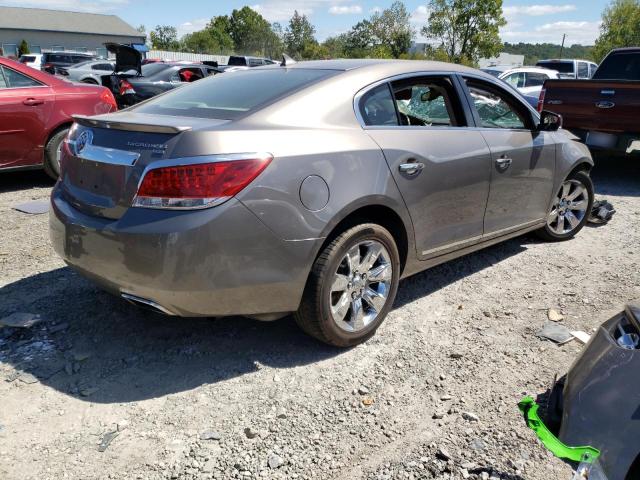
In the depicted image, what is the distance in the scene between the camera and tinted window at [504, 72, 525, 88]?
567 inches

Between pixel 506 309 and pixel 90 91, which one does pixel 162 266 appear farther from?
pixel 90 91

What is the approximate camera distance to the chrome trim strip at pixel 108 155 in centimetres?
268

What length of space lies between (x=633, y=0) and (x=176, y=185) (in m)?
53.5

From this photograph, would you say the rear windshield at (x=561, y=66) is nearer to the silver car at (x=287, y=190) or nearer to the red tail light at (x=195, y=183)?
the silver car at (x=287, y=190)

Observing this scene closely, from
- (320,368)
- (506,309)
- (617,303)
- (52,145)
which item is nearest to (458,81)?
(506,309)

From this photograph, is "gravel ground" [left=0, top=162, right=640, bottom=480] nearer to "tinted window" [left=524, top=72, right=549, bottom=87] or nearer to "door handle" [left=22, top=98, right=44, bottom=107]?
"door handle" [left=22, top=98, right=44, bottom=107]

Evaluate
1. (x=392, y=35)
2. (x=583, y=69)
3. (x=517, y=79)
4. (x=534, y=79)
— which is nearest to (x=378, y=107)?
(x=517, y=79)

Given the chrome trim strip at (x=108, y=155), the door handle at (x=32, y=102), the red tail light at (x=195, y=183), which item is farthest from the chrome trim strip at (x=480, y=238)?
the door handle at (x=32, y=102)

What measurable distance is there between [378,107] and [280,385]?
5.66 feet

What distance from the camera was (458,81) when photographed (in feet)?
12.7

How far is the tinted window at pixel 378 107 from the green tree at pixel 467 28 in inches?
1512

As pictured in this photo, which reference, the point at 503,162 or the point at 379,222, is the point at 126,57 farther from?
the point at 379,222

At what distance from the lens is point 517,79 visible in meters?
14.7

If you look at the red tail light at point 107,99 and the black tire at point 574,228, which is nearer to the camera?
the black tire at point 574,228
